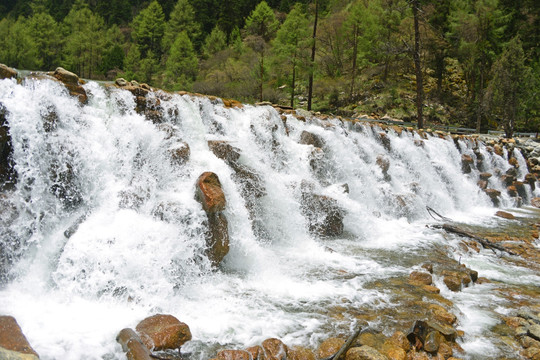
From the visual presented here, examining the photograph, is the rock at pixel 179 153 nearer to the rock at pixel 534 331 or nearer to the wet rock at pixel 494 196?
the rock at pixel 534 331

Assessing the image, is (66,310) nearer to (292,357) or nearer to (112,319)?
(112,319)

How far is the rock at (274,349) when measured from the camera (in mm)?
3418

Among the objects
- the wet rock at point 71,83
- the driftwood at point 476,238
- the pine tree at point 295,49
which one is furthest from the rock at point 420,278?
the pine tree at point 295,49

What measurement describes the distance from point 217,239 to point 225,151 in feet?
8.00

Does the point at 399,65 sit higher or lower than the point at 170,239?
higher

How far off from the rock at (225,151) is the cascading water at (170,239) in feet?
0.64

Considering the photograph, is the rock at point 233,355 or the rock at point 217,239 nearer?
the rock at point 233,355

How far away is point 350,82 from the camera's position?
27438 millimetres

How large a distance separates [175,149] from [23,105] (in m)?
2.57

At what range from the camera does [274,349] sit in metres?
3.49

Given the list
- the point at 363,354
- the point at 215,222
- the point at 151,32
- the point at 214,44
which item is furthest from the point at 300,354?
the point at 151,32

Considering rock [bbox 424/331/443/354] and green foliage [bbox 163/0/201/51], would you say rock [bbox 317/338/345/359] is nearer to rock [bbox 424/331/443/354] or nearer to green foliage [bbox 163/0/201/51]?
rock [bbox 424/331/443/354]

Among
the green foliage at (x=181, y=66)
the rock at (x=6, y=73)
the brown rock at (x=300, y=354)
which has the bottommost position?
the brown rock at (x=300, y=354)

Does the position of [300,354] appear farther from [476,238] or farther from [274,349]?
[476,238]
